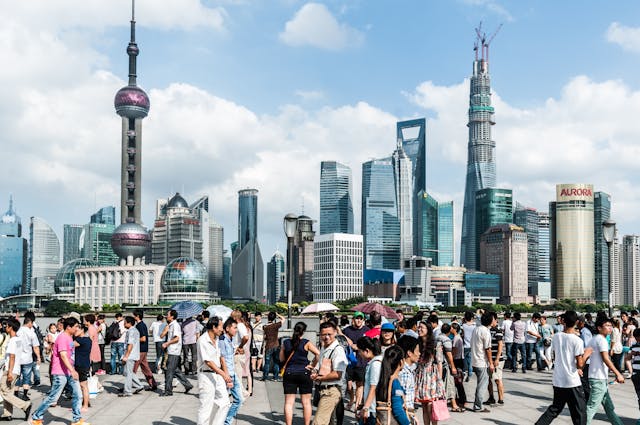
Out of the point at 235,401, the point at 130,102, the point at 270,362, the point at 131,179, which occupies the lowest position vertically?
the point at 270,362

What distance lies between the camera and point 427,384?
408 inches

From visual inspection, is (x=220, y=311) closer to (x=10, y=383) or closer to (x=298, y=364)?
(x=10, y=383)

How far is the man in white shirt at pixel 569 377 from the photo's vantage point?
10.7 meters

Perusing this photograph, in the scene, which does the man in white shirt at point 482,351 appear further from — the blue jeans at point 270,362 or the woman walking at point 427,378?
the blue jeans at point 270,362

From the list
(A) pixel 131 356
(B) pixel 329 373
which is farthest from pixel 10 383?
(B) pixel 329 373

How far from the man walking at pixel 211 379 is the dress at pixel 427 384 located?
2876 millimetres

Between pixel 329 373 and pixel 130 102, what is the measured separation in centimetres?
19399

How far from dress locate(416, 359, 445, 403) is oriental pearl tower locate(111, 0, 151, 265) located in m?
178

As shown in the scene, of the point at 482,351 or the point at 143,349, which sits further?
the point at 143,349

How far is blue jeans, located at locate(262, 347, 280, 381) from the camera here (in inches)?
762

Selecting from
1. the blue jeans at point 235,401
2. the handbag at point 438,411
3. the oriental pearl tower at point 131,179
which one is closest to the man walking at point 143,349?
the blue jeans at point 235,401

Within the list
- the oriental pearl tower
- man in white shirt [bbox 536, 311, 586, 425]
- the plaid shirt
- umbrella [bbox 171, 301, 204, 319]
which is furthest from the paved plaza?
the oriental pearl tower

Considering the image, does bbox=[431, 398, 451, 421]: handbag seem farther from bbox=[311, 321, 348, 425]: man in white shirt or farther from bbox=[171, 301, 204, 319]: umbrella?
bbox=[171, 301, 204, 319]: umbrella

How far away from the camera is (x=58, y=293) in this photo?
199 metres
